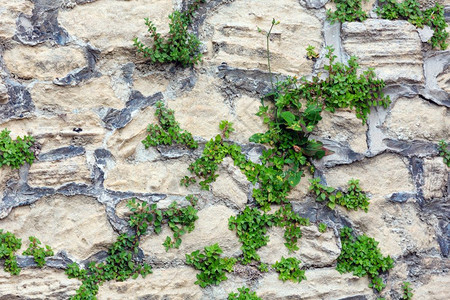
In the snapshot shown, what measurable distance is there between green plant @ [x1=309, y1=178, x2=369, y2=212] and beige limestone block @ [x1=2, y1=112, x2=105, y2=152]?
4.06ft

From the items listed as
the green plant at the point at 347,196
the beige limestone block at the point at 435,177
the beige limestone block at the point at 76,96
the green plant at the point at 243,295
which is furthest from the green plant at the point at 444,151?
the beige limestone block at the point at 76,96

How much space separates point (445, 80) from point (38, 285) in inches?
103

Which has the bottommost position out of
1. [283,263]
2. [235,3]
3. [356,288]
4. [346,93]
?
[356,288]

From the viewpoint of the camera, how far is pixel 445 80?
3123mm

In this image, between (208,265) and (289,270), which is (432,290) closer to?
(289,270)

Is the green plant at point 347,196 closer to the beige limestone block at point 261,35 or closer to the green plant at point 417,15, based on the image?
the beige limestone block at point 261,35

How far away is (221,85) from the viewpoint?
9.64 feet

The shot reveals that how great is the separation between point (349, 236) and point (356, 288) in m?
0.29

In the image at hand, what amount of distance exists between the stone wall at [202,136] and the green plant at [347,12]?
6 cm

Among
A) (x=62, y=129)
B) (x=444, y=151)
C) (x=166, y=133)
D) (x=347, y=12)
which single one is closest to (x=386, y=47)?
(x=347, y=12)

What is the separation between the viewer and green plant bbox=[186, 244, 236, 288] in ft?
8.89

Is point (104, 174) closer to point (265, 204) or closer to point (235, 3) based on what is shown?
point (265, 204)

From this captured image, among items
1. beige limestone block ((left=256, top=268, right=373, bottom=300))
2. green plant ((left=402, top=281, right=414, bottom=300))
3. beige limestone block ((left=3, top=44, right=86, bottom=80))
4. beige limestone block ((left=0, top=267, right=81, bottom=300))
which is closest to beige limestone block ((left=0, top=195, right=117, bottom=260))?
beige limestone block ((left=0, top=267, right=81, bottom=300))

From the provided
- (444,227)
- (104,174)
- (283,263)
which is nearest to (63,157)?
(104,174)
